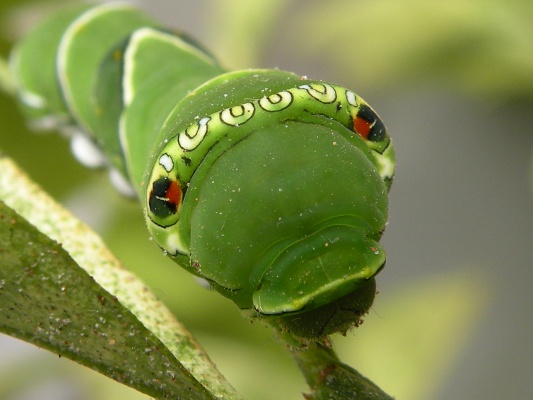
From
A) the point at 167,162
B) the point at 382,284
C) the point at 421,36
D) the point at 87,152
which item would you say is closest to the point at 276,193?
the point at 167,162

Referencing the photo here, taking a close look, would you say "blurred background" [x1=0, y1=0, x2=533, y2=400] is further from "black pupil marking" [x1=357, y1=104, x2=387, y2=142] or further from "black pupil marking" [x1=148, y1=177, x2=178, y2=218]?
"black pupil marking" [x1=357, y1=104, x2=387, y2=142]

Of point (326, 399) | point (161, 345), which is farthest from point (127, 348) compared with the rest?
point (326, 399)

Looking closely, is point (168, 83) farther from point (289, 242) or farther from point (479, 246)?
point (479, 246)

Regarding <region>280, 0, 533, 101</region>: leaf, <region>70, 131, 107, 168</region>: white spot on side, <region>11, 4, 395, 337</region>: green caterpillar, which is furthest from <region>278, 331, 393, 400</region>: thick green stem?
<region>280, 0, 533, 101</region>: leaf

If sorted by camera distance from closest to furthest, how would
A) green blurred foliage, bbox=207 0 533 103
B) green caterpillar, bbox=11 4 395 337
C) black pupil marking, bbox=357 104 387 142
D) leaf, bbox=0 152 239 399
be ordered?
leaf, bbox=0 152 239 399 < green caterpillar, bbox=11 4 395 337 < black pupil marking, bbox=357 104 387 142 < green blurred foliage, bbox=207 0 533 103

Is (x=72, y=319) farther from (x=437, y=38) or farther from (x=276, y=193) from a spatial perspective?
(x=437, y=38)

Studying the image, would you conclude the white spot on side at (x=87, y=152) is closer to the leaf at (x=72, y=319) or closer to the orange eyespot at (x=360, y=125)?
the orange eyespot at (x=360, y=125)
